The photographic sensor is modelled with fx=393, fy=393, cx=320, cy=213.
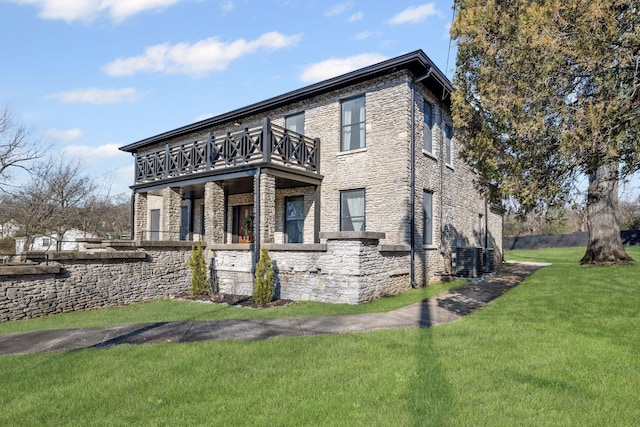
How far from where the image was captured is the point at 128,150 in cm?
2075

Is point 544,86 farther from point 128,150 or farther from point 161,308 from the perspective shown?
point 128,150

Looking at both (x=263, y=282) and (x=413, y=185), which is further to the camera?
(x=413, y=185)

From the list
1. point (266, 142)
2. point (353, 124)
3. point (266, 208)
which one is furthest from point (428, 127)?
point (266, 208)

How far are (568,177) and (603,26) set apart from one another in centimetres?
228

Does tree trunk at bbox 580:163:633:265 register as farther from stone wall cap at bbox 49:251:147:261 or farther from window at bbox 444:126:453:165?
stone wall cap at bbox 49:251:147:261

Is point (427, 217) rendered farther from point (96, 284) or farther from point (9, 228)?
point (9, 228)

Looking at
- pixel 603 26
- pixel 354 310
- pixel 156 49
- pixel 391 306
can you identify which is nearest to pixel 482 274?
pixel 391 306

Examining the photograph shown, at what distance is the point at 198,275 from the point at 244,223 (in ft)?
14.7

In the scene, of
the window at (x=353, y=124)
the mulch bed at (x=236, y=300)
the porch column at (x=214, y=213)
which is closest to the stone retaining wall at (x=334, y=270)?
the mulch bed at (x=236, y=300)

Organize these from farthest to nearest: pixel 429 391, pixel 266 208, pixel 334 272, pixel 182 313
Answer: pixel 266 208 < pixel 334 272 < pixel 182 313 < pixel 429 391

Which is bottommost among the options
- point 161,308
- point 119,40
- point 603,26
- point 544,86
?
point 161,308

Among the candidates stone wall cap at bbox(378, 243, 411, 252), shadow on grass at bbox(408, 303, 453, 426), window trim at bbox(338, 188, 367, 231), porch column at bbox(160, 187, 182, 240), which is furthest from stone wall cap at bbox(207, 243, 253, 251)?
shadow on grass at bbox(408, 303, 453, 426)

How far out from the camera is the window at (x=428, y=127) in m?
13.5

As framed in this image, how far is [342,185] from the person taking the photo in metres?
13.1
